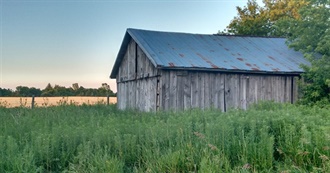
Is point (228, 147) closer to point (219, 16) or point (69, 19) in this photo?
point (69, 19)

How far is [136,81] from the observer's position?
1759 centimetres

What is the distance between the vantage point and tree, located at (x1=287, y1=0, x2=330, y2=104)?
43.9 feet

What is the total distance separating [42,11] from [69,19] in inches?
54.2

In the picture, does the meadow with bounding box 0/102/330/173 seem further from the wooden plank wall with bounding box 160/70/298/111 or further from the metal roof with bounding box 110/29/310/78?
the metal roof with bounding box 110/29/310/78

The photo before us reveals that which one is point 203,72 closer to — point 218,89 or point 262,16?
point 218,89

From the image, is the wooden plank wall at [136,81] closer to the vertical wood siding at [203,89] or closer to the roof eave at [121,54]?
the vertical wood siding at [203,89]

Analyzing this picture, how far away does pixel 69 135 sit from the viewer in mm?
6609

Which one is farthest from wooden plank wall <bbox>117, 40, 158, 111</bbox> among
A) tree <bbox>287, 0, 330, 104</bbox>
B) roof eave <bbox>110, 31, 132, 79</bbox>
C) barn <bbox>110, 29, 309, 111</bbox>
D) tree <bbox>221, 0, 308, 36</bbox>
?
tree <bbox>221, 0, 308, 36</bbox>

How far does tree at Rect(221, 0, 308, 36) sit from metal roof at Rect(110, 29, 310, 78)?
990 cm

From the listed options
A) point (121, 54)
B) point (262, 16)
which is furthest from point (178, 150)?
point (262, 16)

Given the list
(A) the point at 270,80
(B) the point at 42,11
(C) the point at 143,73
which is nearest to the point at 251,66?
(A) the point at 270,80

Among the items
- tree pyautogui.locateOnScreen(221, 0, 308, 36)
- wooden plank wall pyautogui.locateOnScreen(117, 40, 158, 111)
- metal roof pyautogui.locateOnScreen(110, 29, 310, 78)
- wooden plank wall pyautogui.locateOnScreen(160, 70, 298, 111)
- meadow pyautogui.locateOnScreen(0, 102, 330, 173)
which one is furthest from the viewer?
tree pyautogui.locateOnScreen(221, 0, 308, 36)

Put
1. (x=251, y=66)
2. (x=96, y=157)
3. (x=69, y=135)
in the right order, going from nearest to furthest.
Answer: (x=96, y=157)
(x=69, y=135)
(x=251, y=66)

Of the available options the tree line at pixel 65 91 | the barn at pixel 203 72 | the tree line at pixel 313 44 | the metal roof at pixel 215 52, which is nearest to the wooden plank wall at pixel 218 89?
the barn at pixel 203 72
